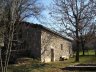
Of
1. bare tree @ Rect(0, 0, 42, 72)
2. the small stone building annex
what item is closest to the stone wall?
the small stone building annex

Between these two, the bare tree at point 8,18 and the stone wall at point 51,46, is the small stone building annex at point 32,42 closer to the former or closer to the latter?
the stone wall at point 51,46

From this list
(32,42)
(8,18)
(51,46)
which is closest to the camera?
(8,18)

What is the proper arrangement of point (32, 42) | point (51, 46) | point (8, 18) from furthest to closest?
point (51, 46)
point (32, 42)
point (8, 18)

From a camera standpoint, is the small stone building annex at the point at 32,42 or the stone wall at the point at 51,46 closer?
the small stone building annex at the point at 32,42

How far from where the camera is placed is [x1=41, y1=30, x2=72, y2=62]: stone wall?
112 feet

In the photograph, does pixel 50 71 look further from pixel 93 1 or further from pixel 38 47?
pixel 93 1

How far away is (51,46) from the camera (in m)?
38.6

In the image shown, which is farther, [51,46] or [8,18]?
[51,46]

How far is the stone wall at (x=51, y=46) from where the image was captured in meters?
34.2

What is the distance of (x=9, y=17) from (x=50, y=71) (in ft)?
37.9

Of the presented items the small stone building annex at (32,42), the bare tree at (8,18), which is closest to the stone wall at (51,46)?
the small stone building annex at (32,42)

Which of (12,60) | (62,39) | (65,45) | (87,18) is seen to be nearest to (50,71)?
(12,60)

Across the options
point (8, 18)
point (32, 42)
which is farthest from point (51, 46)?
point (8, 18)

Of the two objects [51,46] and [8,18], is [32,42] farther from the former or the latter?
[8,18]
